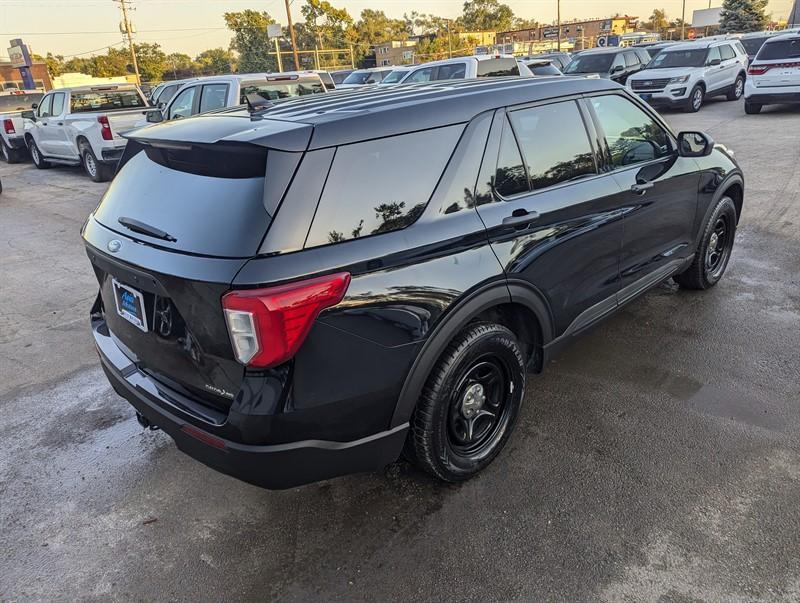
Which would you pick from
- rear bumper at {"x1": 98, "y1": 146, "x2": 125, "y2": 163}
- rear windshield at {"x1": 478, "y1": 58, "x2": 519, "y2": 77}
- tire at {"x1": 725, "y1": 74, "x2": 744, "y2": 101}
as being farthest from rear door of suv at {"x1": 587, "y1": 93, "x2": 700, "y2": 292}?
tire at {"x1": 725, "y1": 74, "x2": 744, "y2": 101}

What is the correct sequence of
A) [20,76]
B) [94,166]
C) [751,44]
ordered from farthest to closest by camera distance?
[20,76] < [751,44] < [94,166]

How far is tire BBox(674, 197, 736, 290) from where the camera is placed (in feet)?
14.9

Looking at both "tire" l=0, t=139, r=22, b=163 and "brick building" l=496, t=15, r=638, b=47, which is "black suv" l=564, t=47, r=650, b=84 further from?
"brick building" l=496, t=15, r=638, b=47

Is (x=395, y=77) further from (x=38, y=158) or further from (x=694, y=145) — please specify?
(x=694, y=145)

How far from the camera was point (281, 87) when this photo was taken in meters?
9.91

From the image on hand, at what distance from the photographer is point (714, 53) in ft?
54.7

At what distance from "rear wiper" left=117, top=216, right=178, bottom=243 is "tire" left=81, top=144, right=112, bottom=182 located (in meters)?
10.3

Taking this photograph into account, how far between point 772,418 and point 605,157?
5.63ft

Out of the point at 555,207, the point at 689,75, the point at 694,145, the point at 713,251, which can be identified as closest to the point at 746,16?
the point at 689,75

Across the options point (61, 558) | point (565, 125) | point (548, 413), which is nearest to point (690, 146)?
point (565, 125)

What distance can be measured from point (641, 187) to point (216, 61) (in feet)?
329

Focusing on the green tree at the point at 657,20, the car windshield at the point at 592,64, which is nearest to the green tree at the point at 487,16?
the green tree at the point at 657,20

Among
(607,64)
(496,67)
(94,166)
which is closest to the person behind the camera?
(94,166)

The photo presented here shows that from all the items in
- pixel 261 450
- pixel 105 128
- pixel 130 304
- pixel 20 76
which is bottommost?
pixel 261 450
